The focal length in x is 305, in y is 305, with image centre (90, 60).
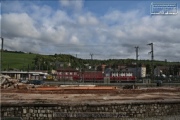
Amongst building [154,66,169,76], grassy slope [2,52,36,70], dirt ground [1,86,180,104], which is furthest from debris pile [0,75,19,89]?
building [154,66,169,76]

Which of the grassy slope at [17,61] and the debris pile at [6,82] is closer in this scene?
the debris pile at [6,82]

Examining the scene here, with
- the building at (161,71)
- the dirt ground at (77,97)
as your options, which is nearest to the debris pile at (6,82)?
the dirt ground at (77,97)

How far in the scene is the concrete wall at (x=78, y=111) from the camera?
58.4ft

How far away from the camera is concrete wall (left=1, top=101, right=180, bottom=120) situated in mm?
17812

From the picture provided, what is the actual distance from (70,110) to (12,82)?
2174 centimetres

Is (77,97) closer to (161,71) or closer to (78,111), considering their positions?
(78,111)

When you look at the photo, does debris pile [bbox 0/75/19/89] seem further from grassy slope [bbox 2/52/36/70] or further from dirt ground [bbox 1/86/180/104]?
grassy slope [bbox 2/52/36/70]

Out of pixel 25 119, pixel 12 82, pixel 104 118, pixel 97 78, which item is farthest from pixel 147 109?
pixel 97 78

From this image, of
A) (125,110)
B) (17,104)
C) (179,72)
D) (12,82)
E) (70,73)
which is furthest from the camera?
(179,72)

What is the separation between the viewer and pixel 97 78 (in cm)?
8562

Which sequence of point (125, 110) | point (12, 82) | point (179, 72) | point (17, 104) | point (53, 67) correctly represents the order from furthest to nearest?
point (53, 67), point (179, 72), point (12, 82), point (125, 110), point (17, 104)

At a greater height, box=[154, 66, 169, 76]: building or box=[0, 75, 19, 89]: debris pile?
box=[154, 66, 169, 76]: building

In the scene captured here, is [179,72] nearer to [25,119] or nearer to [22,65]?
[22,65]

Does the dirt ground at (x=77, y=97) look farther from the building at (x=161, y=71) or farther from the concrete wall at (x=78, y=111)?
the building at (x=161, y=71)
